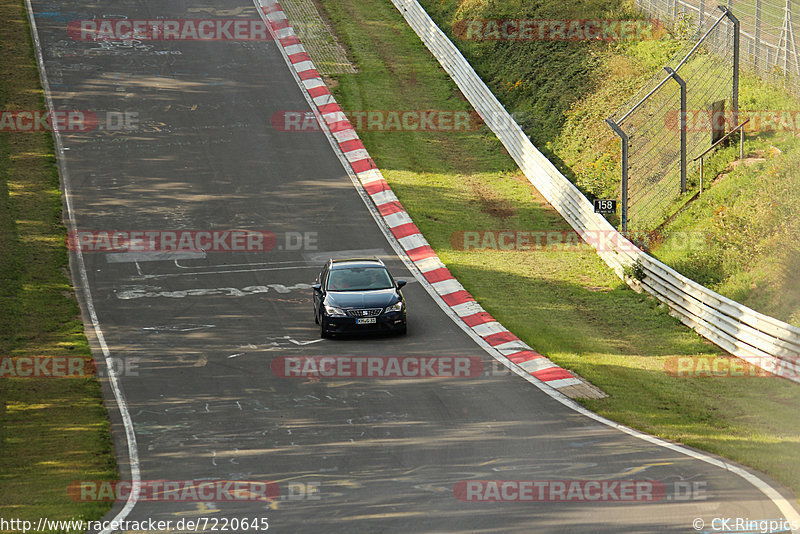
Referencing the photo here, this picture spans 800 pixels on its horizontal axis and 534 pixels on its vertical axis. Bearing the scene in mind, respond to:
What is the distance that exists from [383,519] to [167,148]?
2343 centimetres

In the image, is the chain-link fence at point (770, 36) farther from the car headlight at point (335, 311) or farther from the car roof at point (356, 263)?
the car headlight at point (335, 311)

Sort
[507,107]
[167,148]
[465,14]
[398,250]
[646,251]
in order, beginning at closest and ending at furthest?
1. [646,251]
2. [398,250]
3. [167,148]
4. [507,107]
5. [465,14]

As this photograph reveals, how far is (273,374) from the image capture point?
1772 cm

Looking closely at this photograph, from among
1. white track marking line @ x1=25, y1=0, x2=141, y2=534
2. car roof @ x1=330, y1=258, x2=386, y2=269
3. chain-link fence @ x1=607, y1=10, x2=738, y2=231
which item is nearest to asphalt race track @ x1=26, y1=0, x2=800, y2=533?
white track marking line @ x1=25, y1=0, x2=141, y2=534

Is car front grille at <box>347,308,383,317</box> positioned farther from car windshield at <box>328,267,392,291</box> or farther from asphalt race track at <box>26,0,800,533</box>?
car windshield at <box>328,267,392,291</box>

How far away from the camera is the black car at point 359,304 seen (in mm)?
19531

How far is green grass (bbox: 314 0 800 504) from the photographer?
15391 millimetres

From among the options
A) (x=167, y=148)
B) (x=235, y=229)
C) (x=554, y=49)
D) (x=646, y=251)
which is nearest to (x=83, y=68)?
(x=167, y=148)

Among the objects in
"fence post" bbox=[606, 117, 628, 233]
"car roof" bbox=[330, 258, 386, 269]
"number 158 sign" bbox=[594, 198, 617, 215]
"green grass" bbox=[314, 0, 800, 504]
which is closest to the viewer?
"green grass" bbox=[314, 0, 800, 504]

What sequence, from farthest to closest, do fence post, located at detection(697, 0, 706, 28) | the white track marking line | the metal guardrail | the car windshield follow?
fence post, located at detection(697, 0, 706, 28) → the car windshield → the metal guardrail → the white track marking line

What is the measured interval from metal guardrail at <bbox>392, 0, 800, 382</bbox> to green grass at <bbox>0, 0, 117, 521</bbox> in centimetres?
1187

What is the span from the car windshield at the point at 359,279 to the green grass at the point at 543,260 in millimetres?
2868

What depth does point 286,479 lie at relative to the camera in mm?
12883

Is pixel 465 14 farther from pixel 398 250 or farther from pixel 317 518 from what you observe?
pixel 317 518
